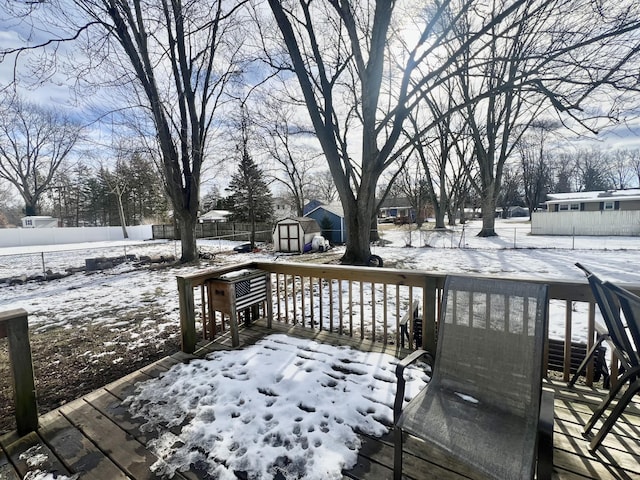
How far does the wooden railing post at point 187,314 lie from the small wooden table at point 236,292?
0.30 metres

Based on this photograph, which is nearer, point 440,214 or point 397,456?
point 397,456

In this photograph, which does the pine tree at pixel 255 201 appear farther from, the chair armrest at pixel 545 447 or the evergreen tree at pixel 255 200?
the chair armrest at pixel 545 447

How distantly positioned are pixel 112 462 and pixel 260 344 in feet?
5.54

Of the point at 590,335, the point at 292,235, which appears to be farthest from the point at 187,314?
the point at 292,235

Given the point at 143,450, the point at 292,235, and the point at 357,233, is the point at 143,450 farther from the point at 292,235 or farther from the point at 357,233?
the point at 292,235

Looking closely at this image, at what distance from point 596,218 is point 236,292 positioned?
2313 cm

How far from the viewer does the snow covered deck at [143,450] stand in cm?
162

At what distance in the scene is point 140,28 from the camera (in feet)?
30.6

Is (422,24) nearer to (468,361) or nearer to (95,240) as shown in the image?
(468,361)

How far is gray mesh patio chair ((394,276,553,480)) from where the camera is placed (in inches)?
51.4

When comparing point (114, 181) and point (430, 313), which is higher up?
point (114, 181)

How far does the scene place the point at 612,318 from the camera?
1619 mm

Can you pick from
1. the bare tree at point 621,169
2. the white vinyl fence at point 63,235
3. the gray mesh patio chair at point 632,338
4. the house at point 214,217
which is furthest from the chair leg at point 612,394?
the bare tree at point 621,169

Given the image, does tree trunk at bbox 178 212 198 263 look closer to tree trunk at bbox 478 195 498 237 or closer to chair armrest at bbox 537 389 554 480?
chair armrest at bbox 537 389 554 480
